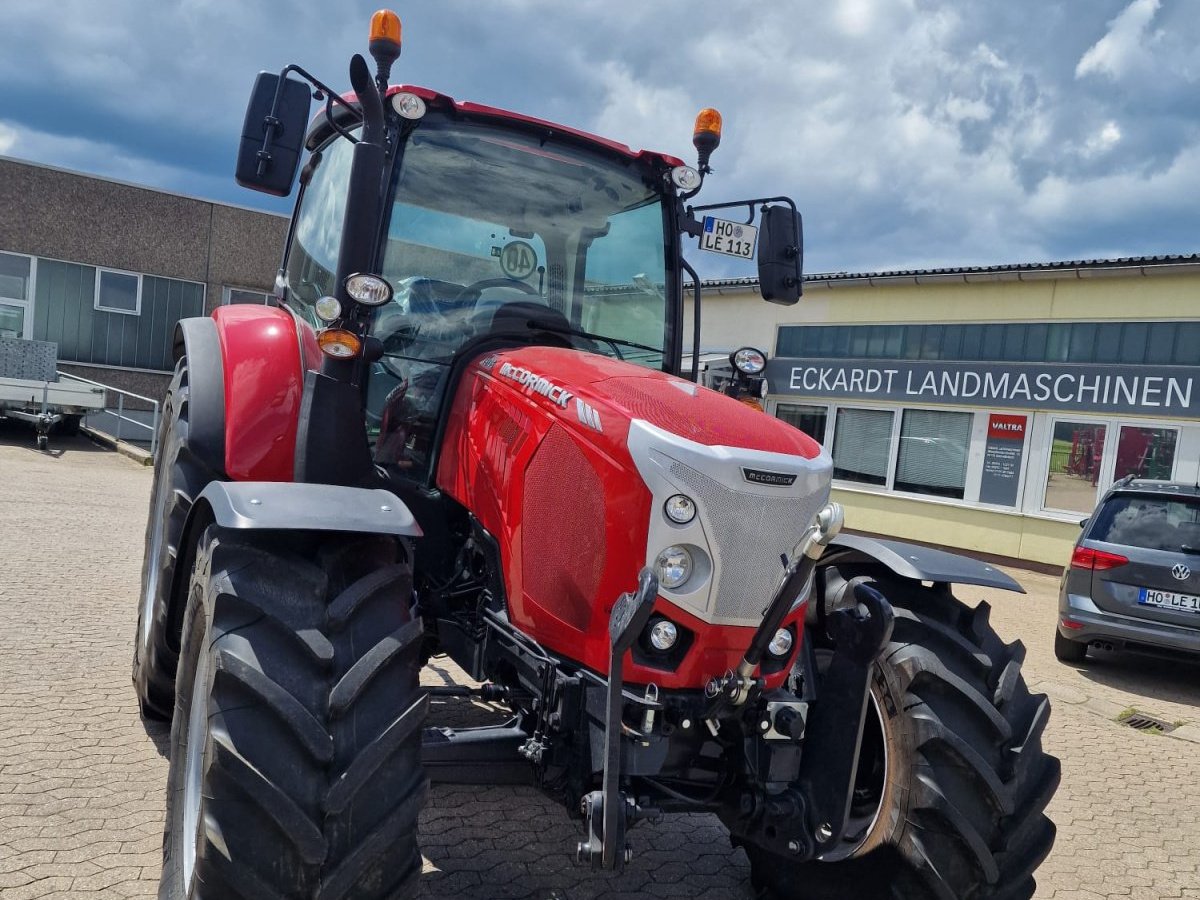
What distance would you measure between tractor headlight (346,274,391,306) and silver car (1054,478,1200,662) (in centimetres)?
663

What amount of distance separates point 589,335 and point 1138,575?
19.0 ft

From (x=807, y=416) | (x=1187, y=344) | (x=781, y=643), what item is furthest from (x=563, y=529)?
(x=807, y=416)

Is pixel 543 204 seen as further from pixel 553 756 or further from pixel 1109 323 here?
pixel 1109 323

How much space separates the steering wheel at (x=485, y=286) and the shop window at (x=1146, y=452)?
1166cm

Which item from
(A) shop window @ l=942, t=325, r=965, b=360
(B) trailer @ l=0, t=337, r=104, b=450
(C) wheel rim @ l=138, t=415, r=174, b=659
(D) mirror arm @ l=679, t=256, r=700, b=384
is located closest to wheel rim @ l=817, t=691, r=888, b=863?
(D) mirror arm @ l=679, t=256, r=700, b=384

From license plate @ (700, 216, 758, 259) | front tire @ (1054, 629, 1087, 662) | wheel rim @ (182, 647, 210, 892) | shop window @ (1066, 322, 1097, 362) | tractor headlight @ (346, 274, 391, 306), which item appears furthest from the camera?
shop window @ (1066, 322, 1097, 362)

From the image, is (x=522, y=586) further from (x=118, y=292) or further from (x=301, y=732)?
(x=118, y=292)

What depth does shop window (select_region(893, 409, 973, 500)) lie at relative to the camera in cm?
1440

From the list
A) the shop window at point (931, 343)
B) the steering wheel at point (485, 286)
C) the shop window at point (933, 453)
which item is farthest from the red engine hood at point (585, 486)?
the shop window at point (931, 343)

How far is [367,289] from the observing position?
2.75m

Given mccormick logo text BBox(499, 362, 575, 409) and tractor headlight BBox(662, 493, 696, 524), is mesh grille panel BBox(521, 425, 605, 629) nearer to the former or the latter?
mccormick logo text BBox(499, 362, 575, 409)

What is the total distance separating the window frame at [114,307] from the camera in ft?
59.0

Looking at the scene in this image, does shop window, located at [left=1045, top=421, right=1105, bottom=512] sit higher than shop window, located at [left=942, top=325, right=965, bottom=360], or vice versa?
shop window, located at [left=942, top=325, right=965, bottom=360]

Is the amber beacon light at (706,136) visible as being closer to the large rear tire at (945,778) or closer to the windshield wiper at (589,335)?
the windshield wiper at (589,335)
